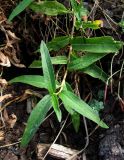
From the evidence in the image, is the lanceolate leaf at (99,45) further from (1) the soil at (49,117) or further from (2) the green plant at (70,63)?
(1) the soil at (49,117)

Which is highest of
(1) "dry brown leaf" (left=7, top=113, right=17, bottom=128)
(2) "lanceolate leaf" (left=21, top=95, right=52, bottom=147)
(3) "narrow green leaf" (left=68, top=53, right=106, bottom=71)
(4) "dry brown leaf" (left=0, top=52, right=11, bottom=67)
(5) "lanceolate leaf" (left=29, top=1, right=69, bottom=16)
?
(5) "lanceolate leaf" (left=29, top=1, right=69, bottom=16)

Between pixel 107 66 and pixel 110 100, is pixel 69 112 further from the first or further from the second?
pixel 107 66

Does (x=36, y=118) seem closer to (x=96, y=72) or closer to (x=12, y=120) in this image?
(x=12, y=120)

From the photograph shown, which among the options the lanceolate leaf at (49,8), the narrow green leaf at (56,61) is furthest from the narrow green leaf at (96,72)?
the lanceolate leaf at (49,8)

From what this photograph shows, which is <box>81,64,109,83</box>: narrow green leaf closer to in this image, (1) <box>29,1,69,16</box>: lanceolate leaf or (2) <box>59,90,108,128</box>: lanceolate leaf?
(2) <box>59,90,108,128</box>: lanceolate leaf

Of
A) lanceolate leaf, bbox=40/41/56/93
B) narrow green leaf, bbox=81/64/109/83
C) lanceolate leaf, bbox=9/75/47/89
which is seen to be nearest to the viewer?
lanceolate leaf, bbox=40/41/56/93

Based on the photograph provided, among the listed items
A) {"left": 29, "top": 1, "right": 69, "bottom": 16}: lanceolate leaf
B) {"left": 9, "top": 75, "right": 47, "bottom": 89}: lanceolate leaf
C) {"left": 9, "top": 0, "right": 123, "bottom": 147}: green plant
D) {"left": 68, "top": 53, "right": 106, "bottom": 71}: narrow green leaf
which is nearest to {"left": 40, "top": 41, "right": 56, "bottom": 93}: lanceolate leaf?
{"left": 9, "top": 0, "right": 123, "bottom": 147}: green plant
